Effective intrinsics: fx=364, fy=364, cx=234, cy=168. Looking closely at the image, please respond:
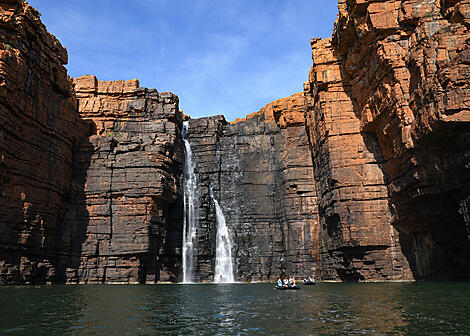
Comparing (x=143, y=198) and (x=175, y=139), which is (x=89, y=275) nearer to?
(x=143, y=198)

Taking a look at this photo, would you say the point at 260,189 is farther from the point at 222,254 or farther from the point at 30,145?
the point at 30,145

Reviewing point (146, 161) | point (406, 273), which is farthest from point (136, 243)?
point (406, 273)

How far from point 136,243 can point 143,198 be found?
5180mm

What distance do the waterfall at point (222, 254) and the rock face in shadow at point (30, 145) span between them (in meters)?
18.5

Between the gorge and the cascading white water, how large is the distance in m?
0.24

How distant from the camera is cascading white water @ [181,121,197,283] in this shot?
4491 centimetres

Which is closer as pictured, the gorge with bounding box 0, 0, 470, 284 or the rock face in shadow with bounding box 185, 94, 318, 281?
the gorge with bounding box 0, 0, 470, 284

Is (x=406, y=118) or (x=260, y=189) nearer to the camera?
(x=406, y=118)

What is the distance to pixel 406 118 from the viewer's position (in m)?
30.0

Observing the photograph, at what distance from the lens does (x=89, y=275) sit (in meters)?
40.3

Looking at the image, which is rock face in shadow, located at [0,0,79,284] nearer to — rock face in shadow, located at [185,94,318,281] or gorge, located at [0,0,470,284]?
gorge, located at [0,0,470,284]

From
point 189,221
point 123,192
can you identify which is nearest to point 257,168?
point 189,221

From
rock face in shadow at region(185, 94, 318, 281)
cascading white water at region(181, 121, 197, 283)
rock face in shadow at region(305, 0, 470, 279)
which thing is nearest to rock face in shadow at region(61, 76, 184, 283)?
cascading white water at region(181, 121, 197, 283)

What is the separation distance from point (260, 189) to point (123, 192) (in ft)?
59.3
